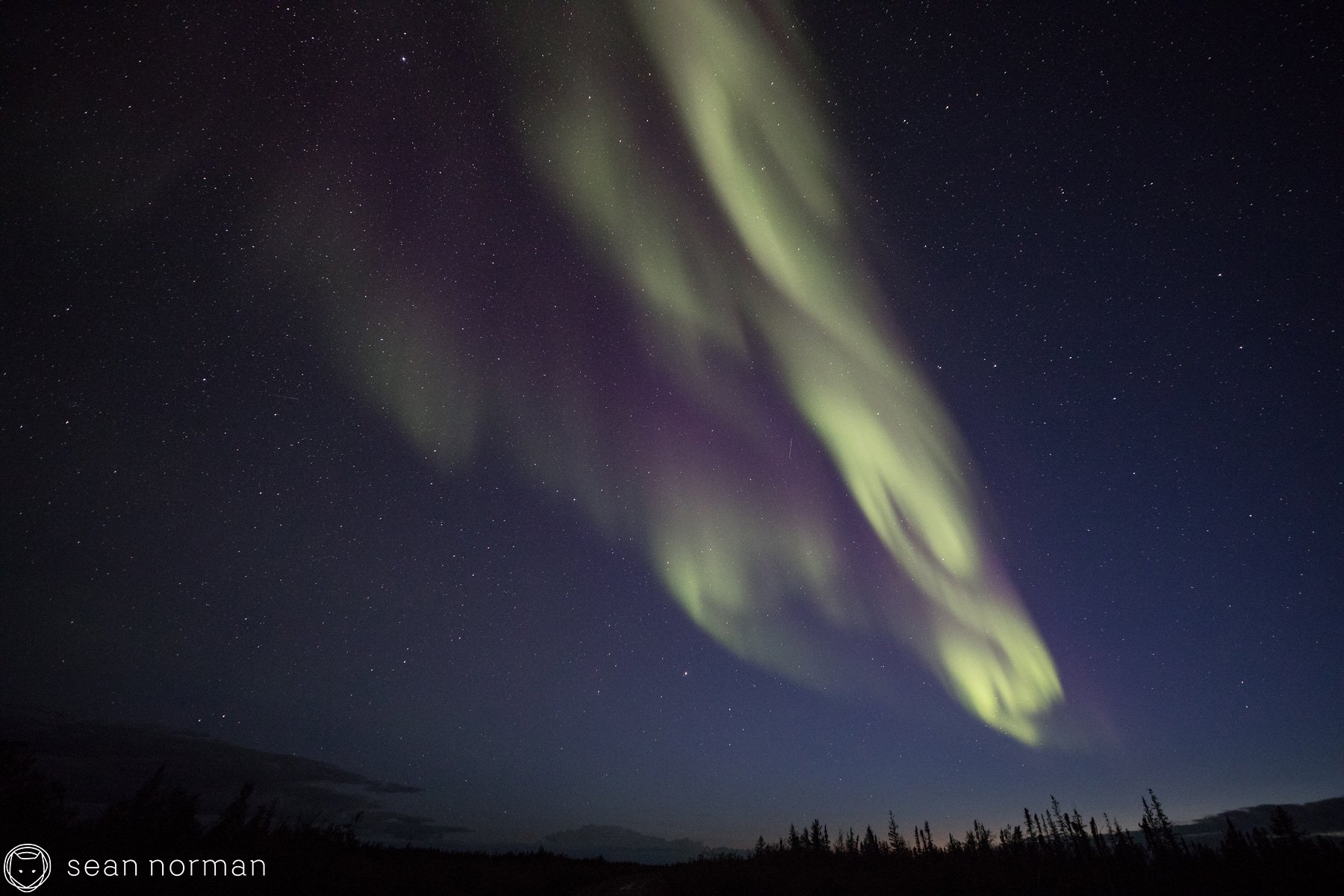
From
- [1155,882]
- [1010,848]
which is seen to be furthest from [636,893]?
[1010,848]

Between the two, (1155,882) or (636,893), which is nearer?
(636,893)

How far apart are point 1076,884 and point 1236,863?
96.9ft

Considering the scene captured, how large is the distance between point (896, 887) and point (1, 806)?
39703 mm

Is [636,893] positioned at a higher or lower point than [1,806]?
lower

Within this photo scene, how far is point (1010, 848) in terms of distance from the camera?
38.3 metres

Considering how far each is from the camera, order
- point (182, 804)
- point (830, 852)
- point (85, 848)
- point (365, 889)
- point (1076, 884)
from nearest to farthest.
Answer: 1. point (85, 848)
2. point (365, 889)
3. point (1076, 884)
4. point (182, 804)
5. point (830, 852)

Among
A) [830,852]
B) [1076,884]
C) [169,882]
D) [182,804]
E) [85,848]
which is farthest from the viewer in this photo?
[830,852]

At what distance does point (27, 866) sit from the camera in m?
16.0

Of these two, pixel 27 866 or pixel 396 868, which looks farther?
pixel 396 868

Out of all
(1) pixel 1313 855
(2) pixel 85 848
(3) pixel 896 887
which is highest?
(2) pixel 85 848

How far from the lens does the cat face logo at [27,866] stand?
14.9m

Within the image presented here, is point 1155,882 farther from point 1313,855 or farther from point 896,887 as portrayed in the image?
point 1313,855

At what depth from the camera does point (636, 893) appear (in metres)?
22.2

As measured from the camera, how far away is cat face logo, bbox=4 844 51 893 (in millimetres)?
14891
